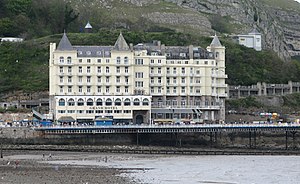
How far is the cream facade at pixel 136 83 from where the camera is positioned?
112m

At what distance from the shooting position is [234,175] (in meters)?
75.1

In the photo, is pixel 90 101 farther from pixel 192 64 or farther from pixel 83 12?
pixel 83 12

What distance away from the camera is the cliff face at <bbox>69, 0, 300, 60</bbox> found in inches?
6422

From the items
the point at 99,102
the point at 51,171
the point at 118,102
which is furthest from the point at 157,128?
the point at 51,171

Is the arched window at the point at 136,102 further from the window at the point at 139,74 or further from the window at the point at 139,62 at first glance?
the window at the point at 139,62

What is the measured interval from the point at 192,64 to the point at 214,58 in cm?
366

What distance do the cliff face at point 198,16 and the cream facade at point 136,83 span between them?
40.7 metres

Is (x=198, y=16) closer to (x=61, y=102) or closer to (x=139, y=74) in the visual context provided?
(x=139, y=74)

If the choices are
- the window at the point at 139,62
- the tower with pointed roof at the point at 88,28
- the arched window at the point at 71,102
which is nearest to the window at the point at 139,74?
the window at the point at 139,62

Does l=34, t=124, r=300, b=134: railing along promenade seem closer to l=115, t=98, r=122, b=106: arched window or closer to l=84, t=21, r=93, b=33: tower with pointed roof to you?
l=115, t=98, r=122, b=106: arched window

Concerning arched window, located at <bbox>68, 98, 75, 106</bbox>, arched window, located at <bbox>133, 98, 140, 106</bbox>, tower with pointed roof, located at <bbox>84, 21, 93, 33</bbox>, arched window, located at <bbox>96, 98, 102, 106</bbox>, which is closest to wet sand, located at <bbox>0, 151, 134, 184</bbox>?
arched window, located at <bbox>68, 98, 75, 106</bbox>

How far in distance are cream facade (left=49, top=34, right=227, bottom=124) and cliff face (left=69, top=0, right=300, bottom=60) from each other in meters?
40.7

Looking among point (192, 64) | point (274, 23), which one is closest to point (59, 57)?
point (192, 64)

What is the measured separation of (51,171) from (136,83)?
144ft
